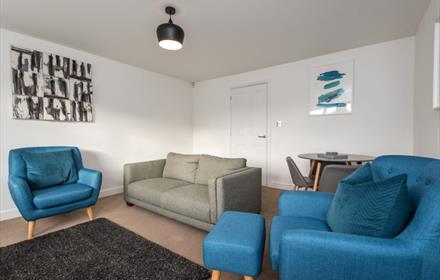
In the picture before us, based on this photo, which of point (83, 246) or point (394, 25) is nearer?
point (83, 246)

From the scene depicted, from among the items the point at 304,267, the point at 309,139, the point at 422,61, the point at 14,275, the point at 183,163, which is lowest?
the point at 14,275

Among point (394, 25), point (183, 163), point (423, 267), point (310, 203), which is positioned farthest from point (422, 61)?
point (183, 163)

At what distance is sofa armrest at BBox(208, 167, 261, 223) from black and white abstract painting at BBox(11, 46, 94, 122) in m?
2.51

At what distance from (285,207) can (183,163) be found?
1.79 metres

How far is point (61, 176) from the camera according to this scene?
2531 millimetres

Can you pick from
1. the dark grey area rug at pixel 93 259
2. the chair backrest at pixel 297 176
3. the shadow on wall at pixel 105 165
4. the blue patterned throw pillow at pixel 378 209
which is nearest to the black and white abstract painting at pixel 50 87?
the shadow on wall at pixel 105 165

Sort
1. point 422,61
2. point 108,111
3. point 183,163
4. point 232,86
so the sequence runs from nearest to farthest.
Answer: point 422,61, point 183,163, point 108,111, point 232,86

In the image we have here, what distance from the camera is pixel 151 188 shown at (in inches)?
103

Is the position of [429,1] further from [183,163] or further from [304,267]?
[183,163]

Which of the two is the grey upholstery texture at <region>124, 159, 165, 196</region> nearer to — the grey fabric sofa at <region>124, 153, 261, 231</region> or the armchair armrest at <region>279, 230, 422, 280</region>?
the grey fabric sofa at <region>124, 153, 261, 231</region>

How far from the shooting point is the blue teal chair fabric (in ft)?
6.68

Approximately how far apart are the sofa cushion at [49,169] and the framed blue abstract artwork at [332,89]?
3704 millimetres

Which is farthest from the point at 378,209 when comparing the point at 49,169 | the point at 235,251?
the point at 49,169

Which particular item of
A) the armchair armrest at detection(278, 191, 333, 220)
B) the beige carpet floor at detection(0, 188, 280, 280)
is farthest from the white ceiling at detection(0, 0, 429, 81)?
the beige carpet floor at detection(0, 188, 280, 280)
